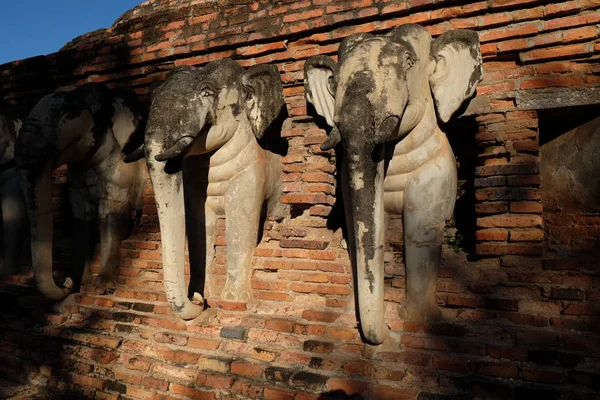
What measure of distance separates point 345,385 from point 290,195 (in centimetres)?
145

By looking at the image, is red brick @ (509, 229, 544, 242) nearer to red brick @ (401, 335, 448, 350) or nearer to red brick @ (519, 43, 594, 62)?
red brick @ (401, 335, 448, 350)

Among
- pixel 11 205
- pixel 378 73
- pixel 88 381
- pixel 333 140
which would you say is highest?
pixel 378 73

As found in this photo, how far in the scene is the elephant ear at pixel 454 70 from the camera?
2.87m

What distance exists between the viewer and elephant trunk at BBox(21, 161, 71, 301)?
3.78 metres

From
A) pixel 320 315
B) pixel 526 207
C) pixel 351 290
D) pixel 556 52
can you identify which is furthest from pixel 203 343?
pixel 556 52

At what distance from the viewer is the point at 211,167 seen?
3.50m

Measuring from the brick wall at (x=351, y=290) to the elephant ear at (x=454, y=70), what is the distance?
344 mm

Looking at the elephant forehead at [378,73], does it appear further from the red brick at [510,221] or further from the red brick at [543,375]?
the red brick at [543,375]

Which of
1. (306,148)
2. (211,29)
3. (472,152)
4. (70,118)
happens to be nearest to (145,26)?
(211,29)

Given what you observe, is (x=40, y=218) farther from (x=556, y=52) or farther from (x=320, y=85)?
(x=556, y=52)

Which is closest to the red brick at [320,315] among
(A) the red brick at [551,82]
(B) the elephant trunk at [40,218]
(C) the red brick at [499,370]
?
(C) the red brick at [499,370]

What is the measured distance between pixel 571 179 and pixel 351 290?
1.68 m

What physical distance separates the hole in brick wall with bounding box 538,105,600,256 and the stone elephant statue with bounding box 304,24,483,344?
0.74m

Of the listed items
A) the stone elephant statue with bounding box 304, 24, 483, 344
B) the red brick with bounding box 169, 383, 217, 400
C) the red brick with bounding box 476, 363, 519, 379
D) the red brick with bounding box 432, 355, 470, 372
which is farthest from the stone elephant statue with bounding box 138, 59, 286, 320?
the red brick with bounding box 476, 363, 519, 379
